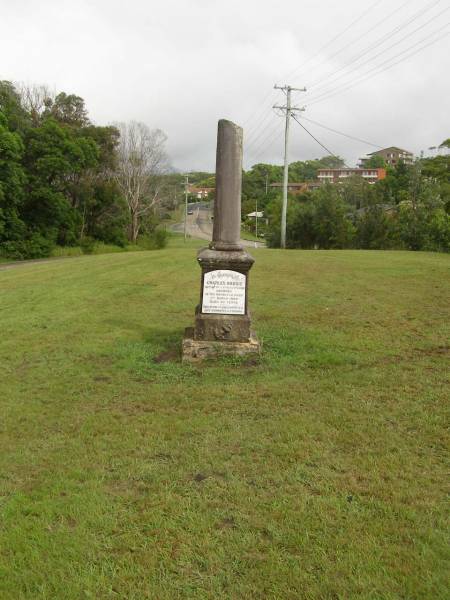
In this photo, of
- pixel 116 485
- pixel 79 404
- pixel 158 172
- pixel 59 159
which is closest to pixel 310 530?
pixel 116 485

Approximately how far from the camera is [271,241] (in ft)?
126

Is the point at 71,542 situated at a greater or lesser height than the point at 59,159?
lesser

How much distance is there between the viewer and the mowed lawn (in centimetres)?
261

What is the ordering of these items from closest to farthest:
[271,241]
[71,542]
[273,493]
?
[71,542] → [273,493] → [271,241]

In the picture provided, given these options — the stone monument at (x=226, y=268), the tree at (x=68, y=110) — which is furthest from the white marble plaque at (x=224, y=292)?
the tree at (x=68, y=110)

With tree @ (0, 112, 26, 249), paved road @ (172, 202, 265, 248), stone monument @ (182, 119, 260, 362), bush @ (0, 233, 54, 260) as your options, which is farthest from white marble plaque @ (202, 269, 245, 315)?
paved road @ (172, 202, 265, 248)

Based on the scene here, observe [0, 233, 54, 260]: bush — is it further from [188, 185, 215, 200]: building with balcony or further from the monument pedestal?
[188, 185, 215, 200]: building with balcony

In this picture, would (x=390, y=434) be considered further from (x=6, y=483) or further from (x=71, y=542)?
(x=6, y=483)

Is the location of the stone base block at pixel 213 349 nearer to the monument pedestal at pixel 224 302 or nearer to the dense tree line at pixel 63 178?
the monument pedestal at pixel 224 302

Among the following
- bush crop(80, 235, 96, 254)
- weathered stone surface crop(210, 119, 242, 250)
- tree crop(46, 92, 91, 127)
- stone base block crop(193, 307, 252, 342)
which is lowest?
stone base block crop(193, 307, 252, 342)

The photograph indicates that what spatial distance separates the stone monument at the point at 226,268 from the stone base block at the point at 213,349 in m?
0.02

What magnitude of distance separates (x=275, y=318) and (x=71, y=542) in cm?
649

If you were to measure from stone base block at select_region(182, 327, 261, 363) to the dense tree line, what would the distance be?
90.2 feet

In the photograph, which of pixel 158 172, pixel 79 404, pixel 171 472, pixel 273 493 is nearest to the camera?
pixel 273 493
